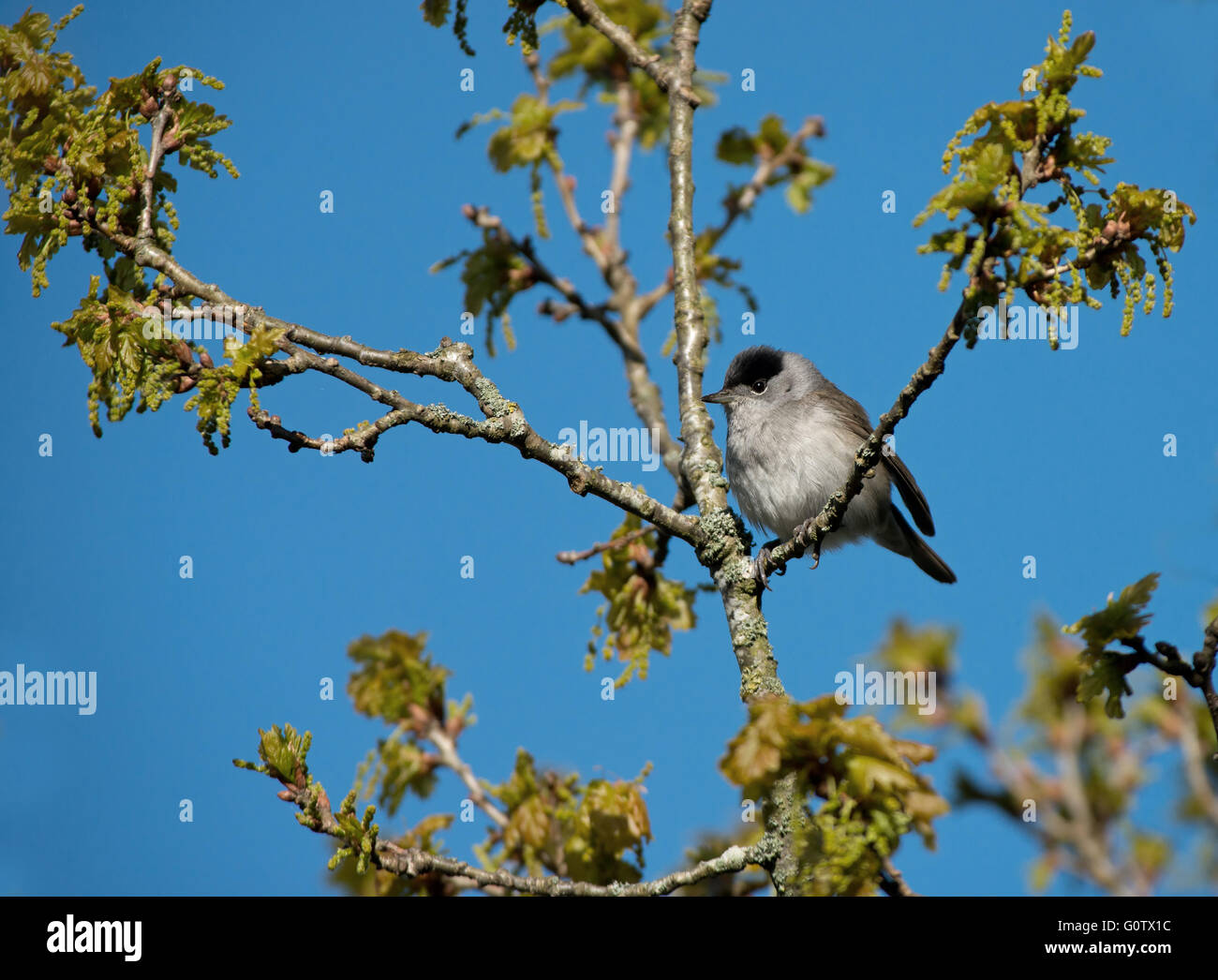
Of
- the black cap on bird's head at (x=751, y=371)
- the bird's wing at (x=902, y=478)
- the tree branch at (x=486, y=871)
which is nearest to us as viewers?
the tree branch at (x=486, y=871)

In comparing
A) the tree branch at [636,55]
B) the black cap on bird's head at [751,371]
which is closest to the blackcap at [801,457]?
the black cap on bird's head at [751,371]

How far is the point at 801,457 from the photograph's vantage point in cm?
738

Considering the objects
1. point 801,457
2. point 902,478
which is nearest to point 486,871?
point 801,457

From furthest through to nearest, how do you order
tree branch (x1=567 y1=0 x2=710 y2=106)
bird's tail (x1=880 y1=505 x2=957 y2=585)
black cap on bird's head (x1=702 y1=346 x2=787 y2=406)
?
bird's tail (x1=880 y1=505 x2=957 y2=585)
black cap on bird's head (x1=702 y1=346 x2=787 y2=406)
tree branch (x1=567 y1=0 x2=710 y2=106)

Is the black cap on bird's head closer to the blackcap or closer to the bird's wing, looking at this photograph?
the blackcap

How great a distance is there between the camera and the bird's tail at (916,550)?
862 cm

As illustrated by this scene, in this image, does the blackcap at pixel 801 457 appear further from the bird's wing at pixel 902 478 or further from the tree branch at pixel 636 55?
the tree branch at pixel 636 55

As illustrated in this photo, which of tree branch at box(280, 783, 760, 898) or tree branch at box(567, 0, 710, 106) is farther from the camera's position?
tree branch at box(567, 0, 710, 106)

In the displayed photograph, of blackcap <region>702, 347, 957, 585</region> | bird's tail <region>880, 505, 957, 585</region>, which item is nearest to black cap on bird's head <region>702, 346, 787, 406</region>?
blackcap <region>702, 347, 957, 585</region>

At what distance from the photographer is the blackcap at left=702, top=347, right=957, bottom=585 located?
7.39 m
